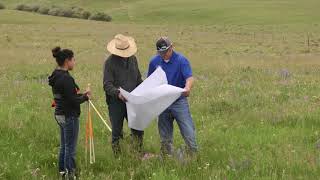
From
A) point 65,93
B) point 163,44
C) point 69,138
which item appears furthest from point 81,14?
point 65,93

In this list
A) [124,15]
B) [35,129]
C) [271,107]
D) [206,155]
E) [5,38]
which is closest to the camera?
[206,155]

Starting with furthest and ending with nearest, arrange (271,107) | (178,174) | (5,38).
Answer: (5,38)
(271,107)
(178,174)

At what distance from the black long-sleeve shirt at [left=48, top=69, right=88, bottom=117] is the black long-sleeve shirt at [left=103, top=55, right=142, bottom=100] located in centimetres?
96

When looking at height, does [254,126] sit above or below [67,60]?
below

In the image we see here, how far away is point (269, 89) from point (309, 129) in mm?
5237

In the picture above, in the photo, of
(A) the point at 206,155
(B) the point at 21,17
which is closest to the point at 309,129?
(A) the point at 206,155

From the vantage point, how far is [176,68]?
892 centimetres

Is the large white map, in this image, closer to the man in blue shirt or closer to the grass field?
the man in blue shirt

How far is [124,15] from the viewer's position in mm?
85062

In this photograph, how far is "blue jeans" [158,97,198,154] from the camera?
344 inches

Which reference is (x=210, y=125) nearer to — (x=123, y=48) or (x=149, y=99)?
(x=149, y=99)

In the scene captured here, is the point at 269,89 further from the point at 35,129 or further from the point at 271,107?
the point at 35,129

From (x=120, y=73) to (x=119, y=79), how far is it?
0.31 feet

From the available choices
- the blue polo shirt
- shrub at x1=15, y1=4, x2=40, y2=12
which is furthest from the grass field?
shrub at x1=15, y1=4, x2=40, y2=12
